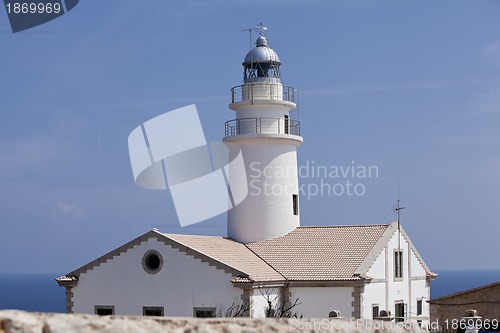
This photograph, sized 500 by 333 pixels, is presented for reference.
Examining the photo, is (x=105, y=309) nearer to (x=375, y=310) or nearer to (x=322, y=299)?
(x=322, y=299)

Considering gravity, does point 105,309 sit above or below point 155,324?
above

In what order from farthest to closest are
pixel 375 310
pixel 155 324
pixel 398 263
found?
1. pixel 398 263
2. pixel 375 310
3. pixel 155 324

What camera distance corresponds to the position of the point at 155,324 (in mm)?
4328

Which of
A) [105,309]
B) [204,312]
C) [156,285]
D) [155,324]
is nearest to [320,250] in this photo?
[204,312]

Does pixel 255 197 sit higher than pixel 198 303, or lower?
higher

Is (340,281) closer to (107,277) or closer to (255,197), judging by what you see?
(255,197)

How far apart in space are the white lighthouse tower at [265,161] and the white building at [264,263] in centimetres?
3

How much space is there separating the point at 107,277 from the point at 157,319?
22.9m

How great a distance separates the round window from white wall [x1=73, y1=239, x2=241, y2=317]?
0.11 meters

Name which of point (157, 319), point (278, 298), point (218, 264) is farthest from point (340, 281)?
point (157, 319)

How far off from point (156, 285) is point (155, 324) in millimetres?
22095

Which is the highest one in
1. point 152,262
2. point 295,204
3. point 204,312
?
point 295,204

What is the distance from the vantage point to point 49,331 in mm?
4059

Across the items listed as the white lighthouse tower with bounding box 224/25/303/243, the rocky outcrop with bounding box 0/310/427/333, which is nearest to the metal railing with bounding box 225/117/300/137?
the white lighthouse tower with bounding box 224/25/303/243
